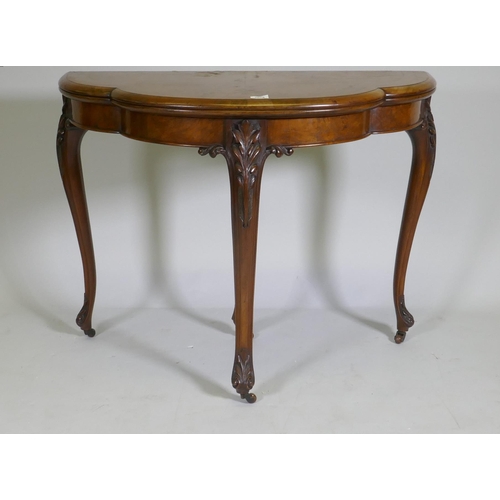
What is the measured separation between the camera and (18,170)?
2.98m

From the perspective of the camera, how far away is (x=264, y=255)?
121 inches

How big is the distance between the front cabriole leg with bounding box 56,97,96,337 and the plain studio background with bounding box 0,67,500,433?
4.5 inches

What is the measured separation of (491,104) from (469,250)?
0.55 m

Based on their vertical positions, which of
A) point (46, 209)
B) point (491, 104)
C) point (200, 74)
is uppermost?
point (200, 74)

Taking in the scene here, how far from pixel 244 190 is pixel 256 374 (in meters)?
0.71

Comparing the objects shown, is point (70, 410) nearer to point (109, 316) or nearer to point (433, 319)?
point (109, 316)

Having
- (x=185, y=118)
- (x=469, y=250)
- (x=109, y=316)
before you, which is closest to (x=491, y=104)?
(x=469, y=250)

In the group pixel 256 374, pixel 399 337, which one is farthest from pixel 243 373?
pixel 399 337

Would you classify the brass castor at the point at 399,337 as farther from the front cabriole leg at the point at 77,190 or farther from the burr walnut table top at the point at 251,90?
the front cabriole leg at the point at 77,190

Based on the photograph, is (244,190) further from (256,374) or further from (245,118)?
(256,374)

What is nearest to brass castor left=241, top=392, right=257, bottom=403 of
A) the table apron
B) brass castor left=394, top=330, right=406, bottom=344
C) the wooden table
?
the wooden table

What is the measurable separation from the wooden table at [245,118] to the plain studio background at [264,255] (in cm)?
40

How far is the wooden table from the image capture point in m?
2.00

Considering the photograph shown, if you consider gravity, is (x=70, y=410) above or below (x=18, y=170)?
below
